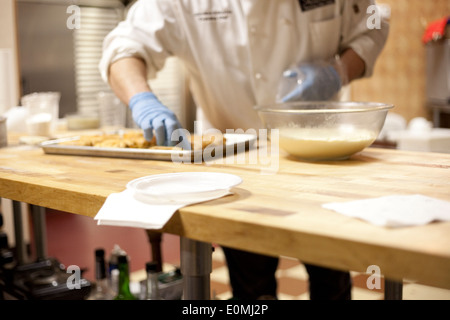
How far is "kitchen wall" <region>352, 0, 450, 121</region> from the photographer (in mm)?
5742

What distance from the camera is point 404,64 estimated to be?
5.86 m

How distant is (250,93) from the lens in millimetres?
1964

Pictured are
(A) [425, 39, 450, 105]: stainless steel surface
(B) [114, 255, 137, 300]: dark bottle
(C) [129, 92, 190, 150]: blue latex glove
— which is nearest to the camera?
(C) [129, 92, 190, 150]: blue latex glove

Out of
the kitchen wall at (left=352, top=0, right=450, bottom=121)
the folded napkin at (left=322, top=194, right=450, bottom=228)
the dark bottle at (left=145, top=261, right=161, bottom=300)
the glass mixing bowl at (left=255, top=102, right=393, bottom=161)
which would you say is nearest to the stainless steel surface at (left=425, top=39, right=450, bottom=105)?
the kitchen wall at (left=352, top=0, right=450, bottom=121)

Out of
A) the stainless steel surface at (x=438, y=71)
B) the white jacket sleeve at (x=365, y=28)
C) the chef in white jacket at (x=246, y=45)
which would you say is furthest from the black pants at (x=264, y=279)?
the stainless steel surface at (x=438, y=71)

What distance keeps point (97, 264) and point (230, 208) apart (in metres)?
1.13

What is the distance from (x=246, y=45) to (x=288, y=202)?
1.07 meters

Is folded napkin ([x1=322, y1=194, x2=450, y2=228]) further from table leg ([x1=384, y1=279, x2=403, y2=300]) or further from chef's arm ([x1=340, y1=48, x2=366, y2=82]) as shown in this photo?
chef's arm ([x1=340, y1=48, x2=366, y2=82])

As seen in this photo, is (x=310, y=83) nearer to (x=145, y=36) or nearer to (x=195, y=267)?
(x=145, y=36)

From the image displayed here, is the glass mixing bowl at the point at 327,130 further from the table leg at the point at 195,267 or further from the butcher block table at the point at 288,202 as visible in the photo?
the table leg at the point at 195,267

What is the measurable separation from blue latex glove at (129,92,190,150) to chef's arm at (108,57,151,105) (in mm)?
153

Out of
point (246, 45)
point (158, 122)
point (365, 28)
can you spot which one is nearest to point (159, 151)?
point (158, 122)
